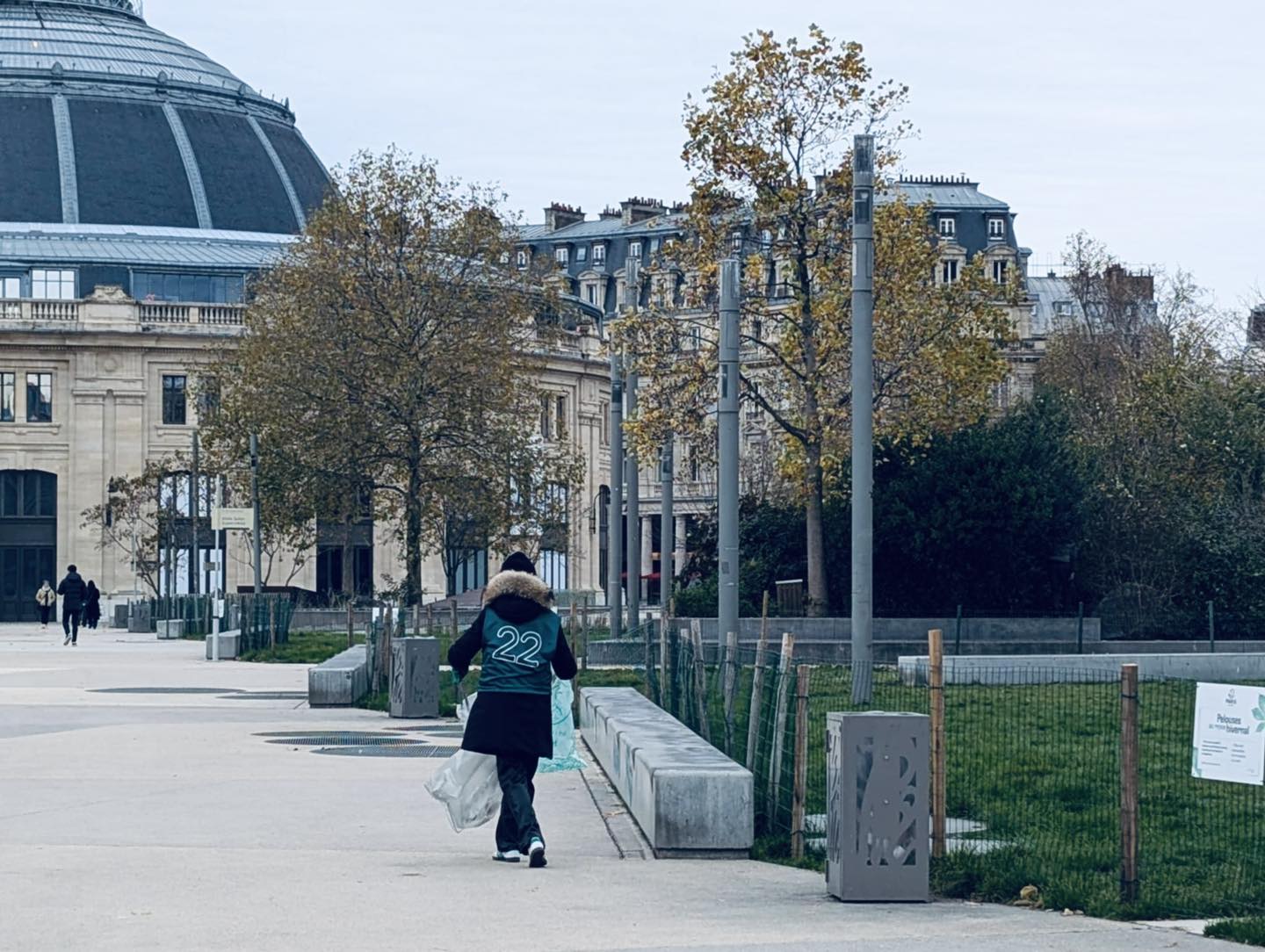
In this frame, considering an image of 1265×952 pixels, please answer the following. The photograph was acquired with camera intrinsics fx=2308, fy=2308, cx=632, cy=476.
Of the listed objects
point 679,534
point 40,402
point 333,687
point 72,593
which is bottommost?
point 333,687

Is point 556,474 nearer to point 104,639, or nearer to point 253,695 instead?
point 104,639

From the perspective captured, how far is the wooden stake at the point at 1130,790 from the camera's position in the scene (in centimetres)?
1140

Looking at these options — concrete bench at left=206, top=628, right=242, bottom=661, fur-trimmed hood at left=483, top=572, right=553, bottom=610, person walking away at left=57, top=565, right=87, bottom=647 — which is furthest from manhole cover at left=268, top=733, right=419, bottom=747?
person walking away at left=57, top=565, right=87, bottom=647

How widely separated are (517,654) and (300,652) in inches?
1220

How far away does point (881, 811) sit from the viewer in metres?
11.4

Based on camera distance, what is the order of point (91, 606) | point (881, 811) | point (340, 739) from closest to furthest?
point (881, 811)
point (340, 739)
point (91, 606)

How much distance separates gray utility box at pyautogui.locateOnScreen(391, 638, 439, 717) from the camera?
2609 centimetres

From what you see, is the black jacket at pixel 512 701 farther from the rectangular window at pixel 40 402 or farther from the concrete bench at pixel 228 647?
the rectangular window at pixel 40 402

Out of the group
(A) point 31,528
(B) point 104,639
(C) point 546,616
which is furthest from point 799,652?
(A) point 31,528

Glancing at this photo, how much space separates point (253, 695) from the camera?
100 feet

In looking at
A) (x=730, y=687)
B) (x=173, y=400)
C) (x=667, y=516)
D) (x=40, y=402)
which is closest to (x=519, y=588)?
(x=730, y=687)

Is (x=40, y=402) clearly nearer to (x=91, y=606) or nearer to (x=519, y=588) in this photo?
(x=91, y=606)

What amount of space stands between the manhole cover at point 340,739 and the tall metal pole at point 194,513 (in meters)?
41.1

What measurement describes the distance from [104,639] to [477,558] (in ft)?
131
